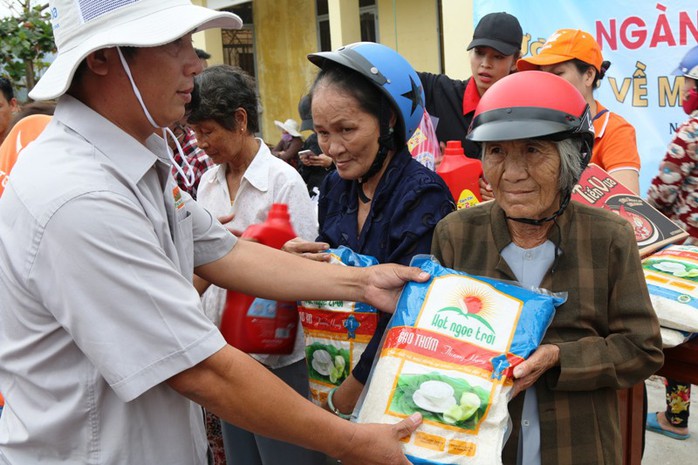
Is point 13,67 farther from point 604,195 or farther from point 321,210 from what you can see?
point 604,195

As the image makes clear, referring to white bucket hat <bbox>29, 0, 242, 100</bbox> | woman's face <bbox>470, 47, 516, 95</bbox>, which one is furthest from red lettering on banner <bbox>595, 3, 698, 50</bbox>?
white bucket hat <bbox>29, 0, 242, 100</bbox>

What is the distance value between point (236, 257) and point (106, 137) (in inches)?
31.4

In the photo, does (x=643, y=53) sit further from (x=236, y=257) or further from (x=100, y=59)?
(x=100, y=59)

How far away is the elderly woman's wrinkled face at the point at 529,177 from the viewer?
192 centimetres

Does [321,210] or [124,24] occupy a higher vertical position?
[124,24]

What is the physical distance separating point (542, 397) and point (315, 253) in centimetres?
96

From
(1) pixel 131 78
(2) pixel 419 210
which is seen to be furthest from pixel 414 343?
(1) pixel 131 78

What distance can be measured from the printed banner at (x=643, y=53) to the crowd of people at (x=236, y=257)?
10.4 ft

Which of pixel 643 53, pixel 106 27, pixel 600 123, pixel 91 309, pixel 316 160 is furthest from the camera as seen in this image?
pixel 316 160

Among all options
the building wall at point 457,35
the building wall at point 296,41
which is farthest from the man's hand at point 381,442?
the building wall at point 296,41

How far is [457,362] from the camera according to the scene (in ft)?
5.66

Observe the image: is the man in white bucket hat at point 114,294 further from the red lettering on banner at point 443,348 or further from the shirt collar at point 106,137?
the red lettering on banner at point 443,348

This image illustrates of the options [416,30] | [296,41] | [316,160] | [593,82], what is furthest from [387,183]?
[296,41]

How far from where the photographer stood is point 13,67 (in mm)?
7836
